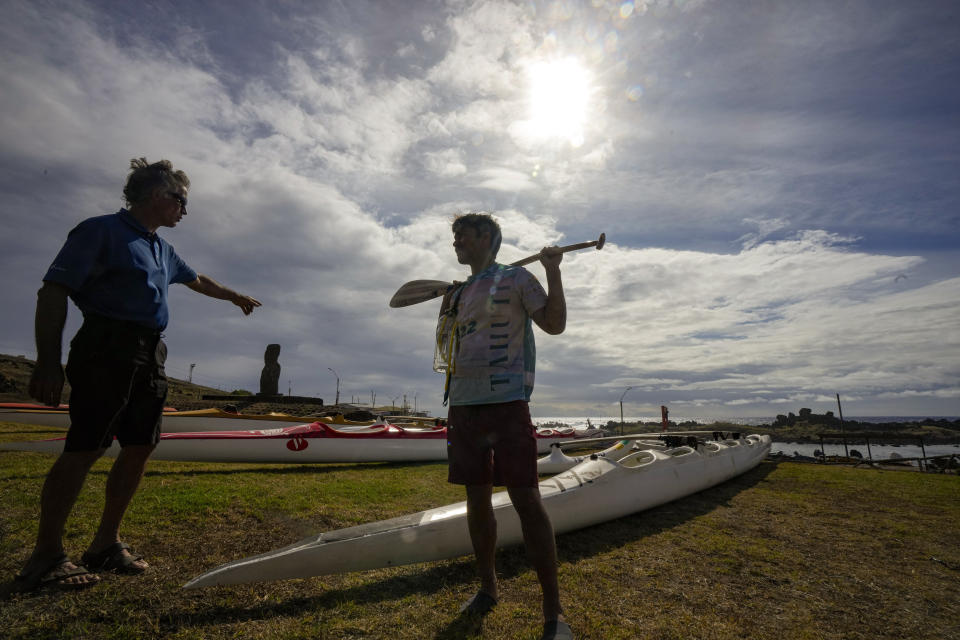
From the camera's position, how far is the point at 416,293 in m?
3.59

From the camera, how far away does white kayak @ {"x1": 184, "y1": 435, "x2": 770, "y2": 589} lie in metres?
2.41

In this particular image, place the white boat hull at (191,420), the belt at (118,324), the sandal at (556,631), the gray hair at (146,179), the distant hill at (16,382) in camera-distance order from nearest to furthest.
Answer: the sandal at (556,631) < the belt at (118,324) < the gray hair at (146,179) < the white boat hull at (191,420) < the distant hill at (16,382)

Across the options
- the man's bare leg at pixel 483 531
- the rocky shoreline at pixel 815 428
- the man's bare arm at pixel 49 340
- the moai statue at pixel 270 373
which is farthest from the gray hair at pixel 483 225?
the rocky shoreline at pixel 815 428

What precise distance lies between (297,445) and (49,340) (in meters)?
6.08

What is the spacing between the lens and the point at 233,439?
7.32 metres

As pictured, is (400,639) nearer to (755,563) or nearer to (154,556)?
(154,556)

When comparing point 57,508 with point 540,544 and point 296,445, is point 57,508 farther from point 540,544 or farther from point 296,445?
point 296,445

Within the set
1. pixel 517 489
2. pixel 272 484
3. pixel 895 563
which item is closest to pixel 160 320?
pixel 517 489

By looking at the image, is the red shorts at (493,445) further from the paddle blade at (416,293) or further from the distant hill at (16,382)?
the distant hill at (16,382)

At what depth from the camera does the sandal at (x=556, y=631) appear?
1923 millimetres

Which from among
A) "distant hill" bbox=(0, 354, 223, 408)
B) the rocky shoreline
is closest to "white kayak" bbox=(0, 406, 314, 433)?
"distant hill" bbox=(0, 354, 223, 408)

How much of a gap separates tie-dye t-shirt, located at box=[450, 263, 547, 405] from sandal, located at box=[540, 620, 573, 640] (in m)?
1.03

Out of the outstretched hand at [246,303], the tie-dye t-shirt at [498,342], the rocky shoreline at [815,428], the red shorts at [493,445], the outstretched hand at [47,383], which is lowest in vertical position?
the rocky shoreline at [815,428]

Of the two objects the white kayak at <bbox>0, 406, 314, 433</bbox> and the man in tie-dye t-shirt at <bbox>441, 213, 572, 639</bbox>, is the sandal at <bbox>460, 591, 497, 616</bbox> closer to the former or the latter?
the man in tie-dye t-shirt at <bbox>441, 213, 572, 639</bbox>
